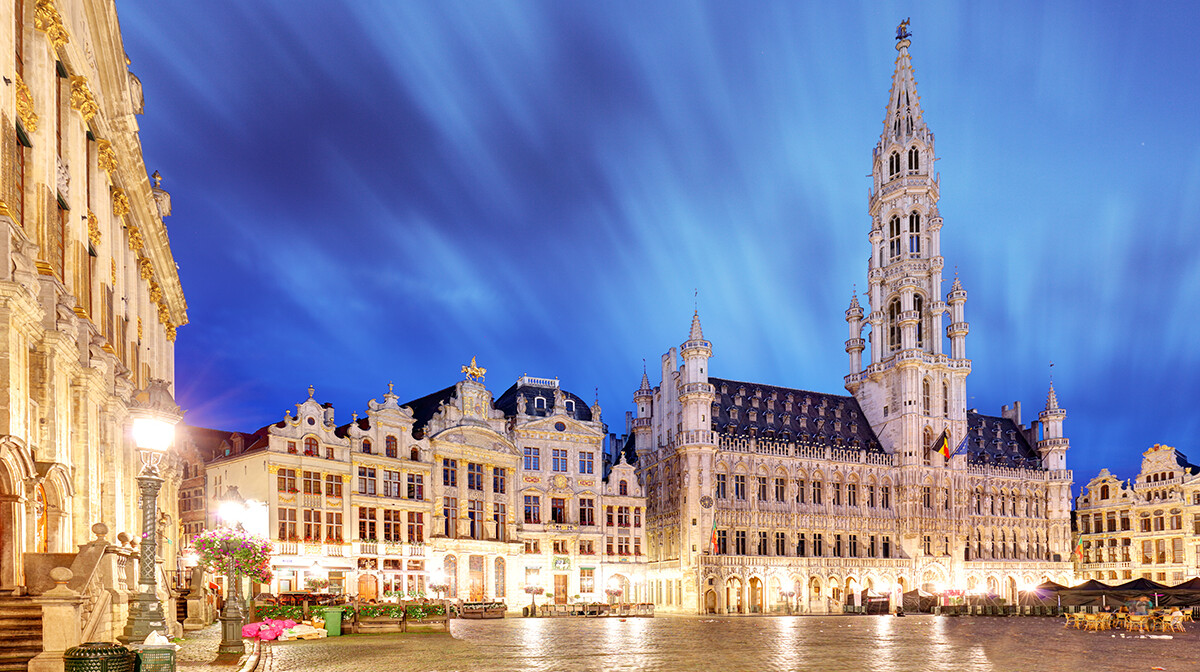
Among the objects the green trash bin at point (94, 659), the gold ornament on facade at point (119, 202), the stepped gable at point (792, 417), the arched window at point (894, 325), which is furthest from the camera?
the arched window at point (894, 325)

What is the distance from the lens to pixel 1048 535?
3713 inches

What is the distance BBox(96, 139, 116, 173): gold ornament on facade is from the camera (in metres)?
28.9

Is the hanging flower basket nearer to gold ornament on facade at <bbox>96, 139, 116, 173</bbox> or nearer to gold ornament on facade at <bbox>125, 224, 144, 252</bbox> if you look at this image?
gold ornament on facade at <bbox>125, 224, 144, 252</bbox>

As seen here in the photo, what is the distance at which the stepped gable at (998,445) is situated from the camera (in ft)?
311

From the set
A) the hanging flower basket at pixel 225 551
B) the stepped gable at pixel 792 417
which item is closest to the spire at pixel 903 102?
the stepped gable at pixel 792 417

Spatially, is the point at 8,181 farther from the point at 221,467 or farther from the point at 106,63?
the point at 221,467

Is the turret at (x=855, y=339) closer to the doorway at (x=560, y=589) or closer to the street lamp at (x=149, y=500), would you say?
the doorway at (x=560, y=589)

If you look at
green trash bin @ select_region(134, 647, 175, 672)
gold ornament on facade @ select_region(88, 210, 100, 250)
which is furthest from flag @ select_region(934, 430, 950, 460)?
green trash bin @ select_region(134, 647, 175, 672)

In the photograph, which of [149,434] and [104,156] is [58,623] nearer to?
[149,434]

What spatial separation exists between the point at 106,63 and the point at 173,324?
20.9m

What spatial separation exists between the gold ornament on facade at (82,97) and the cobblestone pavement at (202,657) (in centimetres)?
1388

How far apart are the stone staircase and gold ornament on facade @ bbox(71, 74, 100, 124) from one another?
1329cm

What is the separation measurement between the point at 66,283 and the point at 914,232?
8303cm

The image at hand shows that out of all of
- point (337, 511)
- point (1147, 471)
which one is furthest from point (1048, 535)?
point (337, 511)
